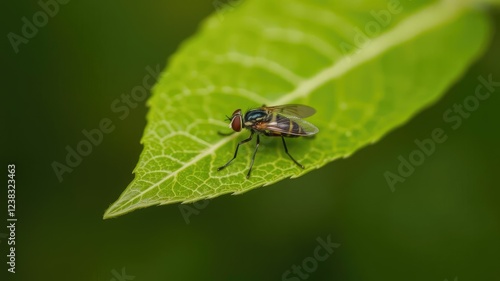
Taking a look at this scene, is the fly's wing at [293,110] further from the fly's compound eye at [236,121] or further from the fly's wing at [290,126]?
the fly's compound eye at [236,121]

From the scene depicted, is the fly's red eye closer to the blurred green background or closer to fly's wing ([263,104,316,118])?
fly's wing ([263,104,316,118])

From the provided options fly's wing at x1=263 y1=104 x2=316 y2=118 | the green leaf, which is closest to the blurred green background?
the green leaf

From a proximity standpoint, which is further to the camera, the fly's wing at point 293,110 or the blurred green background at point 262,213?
the blurred green background at point 262,213

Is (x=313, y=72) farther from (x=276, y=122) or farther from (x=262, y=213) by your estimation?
(x=262, y=213)

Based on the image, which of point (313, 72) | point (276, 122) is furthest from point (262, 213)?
point (313, 72)

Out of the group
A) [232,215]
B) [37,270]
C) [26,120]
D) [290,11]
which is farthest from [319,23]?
[37,270]

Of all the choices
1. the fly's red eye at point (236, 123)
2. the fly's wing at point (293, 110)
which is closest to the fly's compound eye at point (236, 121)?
the fly's red eye at point (236, 123)
